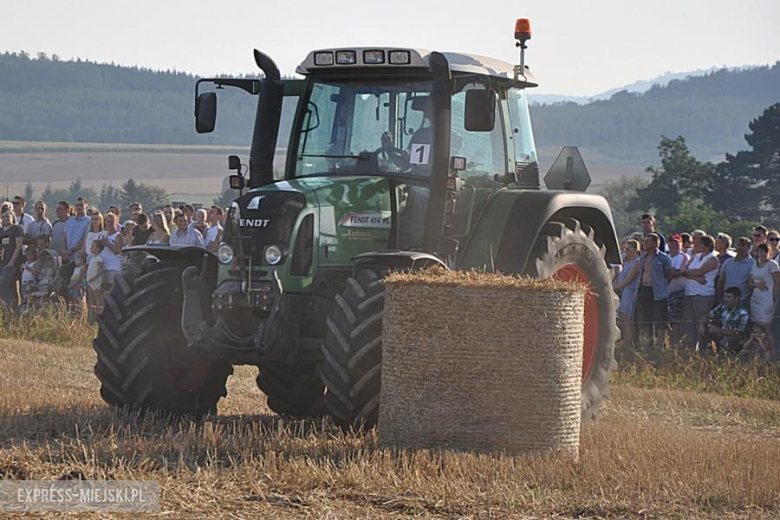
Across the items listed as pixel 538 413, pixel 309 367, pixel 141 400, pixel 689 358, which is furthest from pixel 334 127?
pixel 689 358

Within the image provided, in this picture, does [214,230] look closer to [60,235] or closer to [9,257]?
[60,235]

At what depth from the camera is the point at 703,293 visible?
589 inches

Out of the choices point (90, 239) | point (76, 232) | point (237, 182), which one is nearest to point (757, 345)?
point (237, 182)

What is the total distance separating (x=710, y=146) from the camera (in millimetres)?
153750

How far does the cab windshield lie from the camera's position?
934 cm

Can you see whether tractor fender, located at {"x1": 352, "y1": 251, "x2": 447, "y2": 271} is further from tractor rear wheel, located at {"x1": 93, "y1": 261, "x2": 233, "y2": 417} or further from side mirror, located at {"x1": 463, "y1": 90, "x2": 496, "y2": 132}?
tractor rear wheel, located at {"x1": 93, "y1": 261, "x2": 233, "y2": 417}

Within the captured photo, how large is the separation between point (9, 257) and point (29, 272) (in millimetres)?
472

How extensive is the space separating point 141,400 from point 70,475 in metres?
2.35

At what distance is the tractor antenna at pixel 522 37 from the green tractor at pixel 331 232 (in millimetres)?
16

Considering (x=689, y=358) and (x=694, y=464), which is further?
(x=689, y=358)

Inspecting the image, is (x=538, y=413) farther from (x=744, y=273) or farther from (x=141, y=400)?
(x=744, y=273)

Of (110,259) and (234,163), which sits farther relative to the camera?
(110,259)

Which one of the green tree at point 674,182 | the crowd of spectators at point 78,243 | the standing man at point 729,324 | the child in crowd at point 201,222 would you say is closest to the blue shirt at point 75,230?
the crowd of spectators at point 78,243

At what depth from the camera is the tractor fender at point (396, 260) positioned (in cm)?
837
